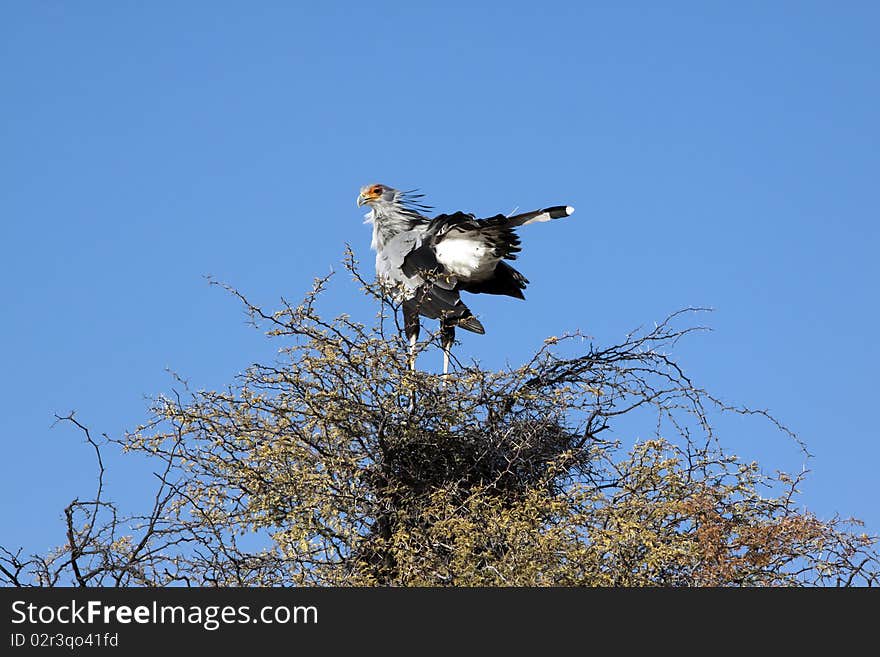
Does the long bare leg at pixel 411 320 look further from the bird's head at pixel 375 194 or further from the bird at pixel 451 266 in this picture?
the bird's head at pixel 375 194

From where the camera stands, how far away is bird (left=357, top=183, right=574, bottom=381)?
9.56 m

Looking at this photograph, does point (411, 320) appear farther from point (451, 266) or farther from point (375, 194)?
point (375, 194)

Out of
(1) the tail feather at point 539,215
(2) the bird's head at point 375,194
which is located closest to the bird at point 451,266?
(1) the tail feather at point 539,215

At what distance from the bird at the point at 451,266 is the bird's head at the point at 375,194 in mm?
788

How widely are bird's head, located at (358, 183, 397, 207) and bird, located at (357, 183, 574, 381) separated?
788 mm

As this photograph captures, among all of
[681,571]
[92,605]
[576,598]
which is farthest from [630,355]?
[92,605]

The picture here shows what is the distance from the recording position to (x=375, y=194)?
452 inches

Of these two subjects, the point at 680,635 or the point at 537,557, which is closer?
the point at 680,635

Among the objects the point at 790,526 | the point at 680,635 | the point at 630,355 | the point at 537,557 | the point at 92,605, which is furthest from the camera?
the point at 630,355

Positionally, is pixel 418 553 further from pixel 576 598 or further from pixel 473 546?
pixel 576 598

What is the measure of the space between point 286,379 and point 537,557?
217 centimetres

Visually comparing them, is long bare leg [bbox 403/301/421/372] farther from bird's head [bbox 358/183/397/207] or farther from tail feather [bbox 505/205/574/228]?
bird's head [bbox 358/183/397/207]

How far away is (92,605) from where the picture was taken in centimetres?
602

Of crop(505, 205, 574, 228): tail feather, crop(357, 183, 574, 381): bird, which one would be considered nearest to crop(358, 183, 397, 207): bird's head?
crop(357, 183, 574, 381): bird
